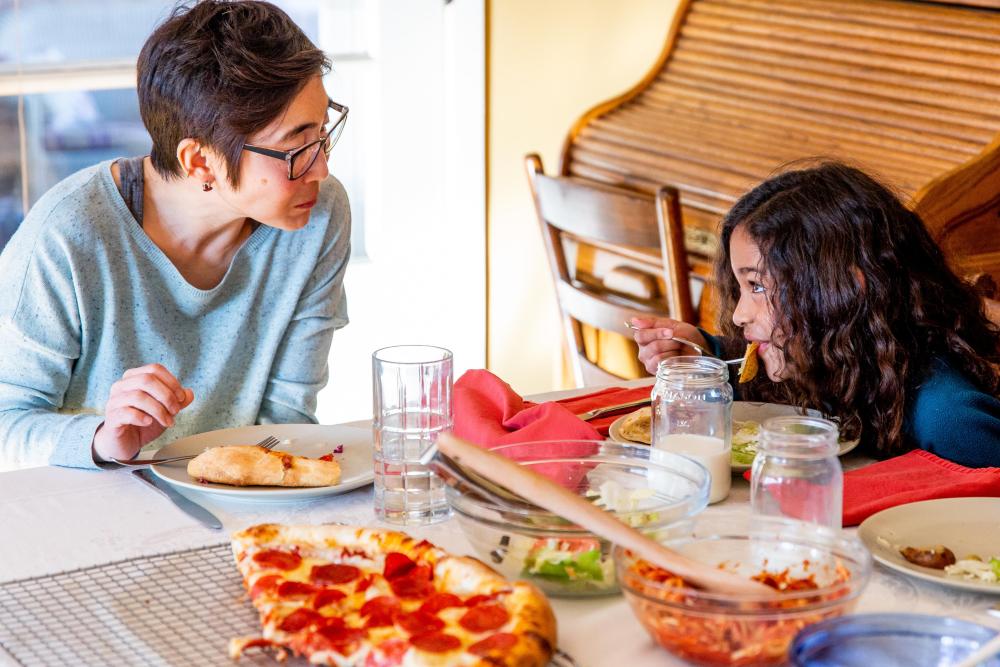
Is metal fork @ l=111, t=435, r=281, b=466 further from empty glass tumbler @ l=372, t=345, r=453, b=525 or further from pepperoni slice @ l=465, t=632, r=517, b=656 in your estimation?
pepperoni slice @ l=465, t=632, r=517, b=656

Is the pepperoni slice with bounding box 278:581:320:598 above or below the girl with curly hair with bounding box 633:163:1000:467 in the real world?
below

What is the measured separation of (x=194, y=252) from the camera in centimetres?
183

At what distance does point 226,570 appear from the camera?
3.70ft

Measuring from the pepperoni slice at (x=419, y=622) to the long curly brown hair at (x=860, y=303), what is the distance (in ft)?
2.34

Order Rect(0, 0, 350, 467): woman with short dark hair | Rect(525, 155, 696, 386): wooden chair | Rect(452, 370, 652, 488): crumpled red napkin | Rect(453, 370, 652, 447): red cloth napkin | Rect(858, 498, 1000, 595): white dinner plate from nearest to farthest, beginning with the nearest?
Rect(858, 498, 1000, 595): white dinner plate < Rect(452, 370, 652, 488): crumpled red napkin < Rect(453, 370, 652, 447): red cloth napkin < Rect(0, 0, 350, 467): woman with short dark hair < Rect(525, 155, 696, 386): wooden chair

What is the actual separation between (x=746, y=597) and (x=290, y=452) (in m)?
0.73

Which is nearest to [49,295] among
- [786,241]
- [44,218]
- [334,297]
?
[44,218]

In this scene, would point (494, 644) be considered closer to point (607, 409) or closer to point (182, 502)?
point (182, 502)

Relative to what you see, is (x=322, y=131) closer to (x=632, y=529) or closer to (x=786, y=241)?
(x=786, y=241)

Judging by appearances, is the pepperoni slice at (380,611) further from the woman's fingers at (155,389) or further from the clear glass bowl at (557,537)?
the woman's fingers at (155,389)

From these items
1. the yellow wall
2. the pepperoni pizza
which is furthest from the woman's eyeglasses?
the yellow wall

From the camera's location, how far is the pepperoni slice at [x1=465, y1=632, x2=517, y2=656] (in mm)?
892

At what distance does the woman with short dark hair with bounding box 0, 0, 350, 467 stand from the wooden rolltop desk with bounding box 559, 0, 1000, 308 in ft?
3.45

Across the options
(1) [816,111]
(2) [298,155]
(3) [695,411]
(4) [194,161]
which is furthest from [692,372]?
(1) [816,111]
